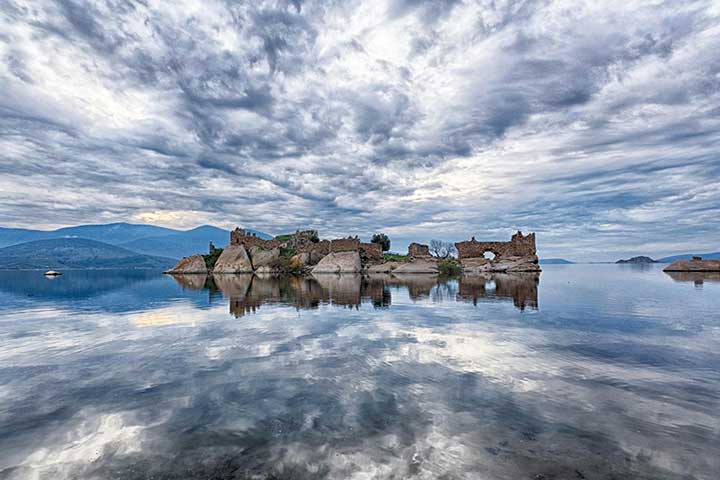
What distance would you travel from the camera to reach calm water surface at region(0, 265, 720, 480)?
604 centimetres

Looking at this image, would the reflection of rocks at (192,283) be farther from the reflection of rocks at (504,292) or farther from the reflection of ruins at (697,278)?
the reflection of ruins at (697,278)

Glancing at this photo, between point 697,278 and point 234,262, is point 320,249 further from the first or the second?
point 697,278

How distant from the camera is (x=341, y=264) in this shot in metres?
93.9

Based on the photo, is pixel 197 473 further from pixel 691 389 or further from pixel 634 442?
pixel 691 389

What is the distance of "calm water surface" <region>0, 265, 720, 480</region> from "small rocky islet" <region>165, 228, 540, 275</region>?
246 feet

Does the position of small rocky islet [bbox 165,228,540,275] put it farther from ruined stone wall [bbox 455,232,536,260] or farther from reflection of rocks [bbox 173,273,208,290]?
reflection of rocks [bbox 173,273,208,290]

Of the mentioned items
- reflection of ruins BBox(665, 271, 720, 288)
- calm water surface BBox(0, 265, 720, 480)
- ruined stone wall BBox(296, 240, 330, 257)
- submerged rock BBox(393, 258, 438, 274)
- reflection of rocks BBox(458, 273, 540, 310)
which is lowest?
calm water surface BBox(0, 265, 720, 480)

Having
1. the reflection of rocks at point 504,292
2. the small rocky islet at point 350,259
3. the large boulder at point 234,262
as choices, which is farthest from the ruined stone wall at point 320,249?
the reflection of rocks at point 504,292

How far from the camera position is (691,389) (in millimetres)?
9438

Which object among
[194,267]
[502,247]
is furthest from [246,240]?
[502,247]

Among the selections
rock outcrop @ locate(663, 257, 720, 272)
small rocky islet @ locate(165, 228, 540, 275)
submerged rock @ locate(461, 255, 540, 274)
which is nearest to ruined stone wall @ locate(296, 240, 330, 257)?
small rocky islet @ locate(165, 228, 540, 275)

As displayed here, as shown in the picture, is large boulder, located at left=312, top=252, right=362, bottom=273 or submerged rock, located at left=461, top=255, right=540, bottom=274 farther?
large boulder, located at left=312, top=252, right=362, bottom=273

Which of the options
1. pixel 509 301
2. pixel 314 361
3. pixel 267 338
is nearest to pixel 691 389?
pixel 314 361

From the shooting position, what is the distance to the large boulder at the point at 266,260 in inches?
3999
